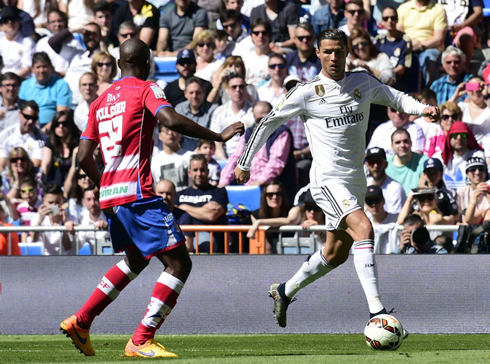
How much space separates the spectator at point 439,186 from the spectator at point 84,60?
646cm

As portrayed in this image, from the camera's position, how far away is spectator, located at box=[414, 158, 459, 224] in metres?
11.7

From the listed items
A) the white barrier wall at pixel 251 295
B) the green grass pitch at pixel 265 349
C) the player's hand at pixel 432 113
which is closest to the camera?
the green grass pitch at pixel 265 349

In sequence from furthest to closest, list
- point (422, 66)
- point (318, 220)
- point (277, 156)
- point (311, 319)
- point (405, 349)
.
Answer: point (422, 66) → point (277, 156) → point (318, 220) → point (311, 319) → point (405, 349)

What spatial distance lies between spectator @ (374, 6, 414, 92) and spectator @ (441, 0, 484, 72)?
0.95m

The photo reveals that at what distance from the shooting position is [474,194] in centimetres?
1155

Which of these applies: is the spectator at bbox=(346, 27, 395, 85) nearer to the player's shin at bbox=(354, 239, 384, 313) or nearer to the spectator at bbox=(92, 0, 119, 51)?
the spectator at bbox=(92, 0, 119, 51)

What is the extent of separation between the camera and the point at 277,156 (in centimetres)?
1323

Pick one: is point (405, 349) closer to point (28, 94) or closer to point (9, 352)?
point (9, 352)

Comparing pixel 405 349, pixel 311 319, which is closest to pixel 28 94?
pixel 311 319

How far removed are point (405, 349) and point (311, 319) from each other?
2.39 meters

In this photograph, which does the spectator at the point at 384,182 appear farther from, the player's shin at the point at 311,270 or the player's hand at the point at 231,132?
the player's hand at the point at 231,132

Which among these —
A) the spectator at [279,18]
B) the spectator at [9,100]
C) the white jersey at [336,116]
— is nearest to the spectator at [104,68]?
the spectator at [9,100]

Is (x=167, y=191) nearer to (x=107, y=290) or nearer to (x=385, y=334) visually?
(x=107, y=290)

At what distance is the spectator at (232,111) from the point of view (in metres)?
14.3
